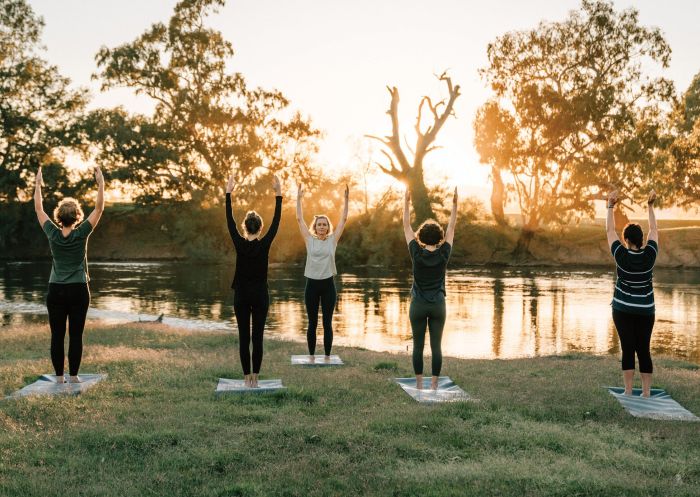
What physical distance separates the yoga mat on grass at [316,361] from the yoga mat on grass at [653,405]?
13.2 ft

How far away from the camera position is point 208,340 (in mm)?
14156

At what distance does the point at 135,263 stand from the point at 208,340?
134 feet

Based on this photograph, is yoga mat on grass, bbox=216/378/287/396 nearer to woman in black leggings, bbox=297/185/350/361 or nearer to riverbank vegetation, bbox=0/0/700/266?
woman in black leggings, bbox=297/185/350/361

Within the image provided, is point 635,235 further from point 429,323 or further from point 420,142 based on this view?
point 420,142

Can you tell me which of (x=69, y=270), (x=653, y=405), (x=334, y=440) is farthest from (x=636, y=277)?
(x=69, y=270)

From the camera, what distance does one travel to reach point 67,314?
8.56 meters

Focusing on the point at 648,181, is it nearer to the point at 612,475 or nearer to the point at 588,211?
the point at 588,211

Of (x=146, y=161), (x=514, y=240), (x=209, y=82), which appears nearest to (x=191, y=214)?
(x=146, y=161)

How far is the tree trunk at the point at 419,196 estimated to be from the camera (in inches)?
1748

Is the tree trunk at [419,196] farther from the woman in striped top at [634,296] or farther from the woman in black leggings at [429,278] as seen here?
the woman in black leggings at [429,278]

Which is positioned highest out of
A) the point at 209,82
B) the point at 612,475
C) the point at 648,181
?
the point at 209,82

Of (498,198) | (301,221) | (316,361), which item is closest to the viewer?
(301,221)

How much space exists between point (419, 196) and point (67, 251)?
3701 cm

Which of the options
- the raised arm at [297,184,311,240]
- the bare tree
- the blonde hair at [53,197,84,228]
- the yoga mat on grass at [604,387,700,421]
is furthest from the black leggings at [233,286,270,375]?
the bare tree
